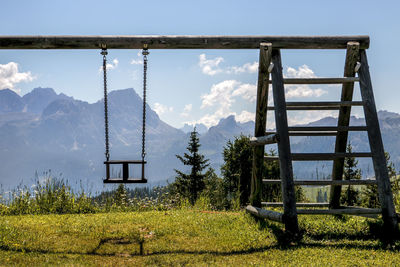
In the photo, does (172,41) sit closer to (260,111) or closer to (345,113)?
(260,111)

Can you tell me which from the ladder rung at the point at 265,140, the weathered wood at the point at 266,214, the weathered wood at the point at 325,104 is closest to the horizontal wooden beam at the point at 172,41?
the weathered wood at the point at 325,104

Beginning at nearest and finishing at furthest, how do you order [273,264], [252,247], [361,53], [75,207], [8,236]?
[273,264], [252,247], [8,236], [361,53], [75,207]

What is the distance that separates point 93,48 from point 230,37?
2646 mm

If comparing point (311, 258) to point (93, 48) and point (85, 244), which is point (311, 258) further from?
point (93, 48)

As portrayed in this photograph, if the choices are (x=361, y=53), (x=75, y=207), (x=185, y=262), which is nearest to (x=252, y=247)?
(x=185, y=262)

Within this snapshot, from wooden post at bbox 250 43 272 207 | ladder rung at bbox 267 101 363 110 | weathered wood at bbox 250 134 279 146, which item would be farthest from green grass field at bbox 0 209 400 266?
ladder rung at bbox 267 101 363 110

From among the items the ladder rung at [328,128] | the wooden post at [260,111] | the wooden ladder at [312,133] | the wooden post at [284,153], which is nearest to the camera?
the wooden post at [284,153]

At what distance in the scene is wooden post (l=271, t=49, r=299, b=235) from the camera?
5.69 metres

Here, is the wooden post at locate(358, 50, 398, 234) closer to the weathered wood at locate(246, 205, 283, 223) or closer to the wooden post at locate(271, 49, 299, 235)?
the wooden post at locate(271, 49, 299, 235)

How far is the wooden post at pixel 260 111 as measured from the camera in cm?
643

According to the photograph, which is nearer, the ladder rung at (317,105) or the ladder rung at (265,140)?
the ladder rung at (265,140)

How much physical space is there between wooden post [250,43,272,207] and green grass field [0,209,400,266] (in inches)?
27.8

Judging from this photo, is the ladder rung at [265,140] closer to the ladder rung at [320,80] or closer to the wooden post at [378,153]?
the ladder rung at [320,80]

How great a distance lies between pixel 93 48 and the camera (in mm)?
6590
